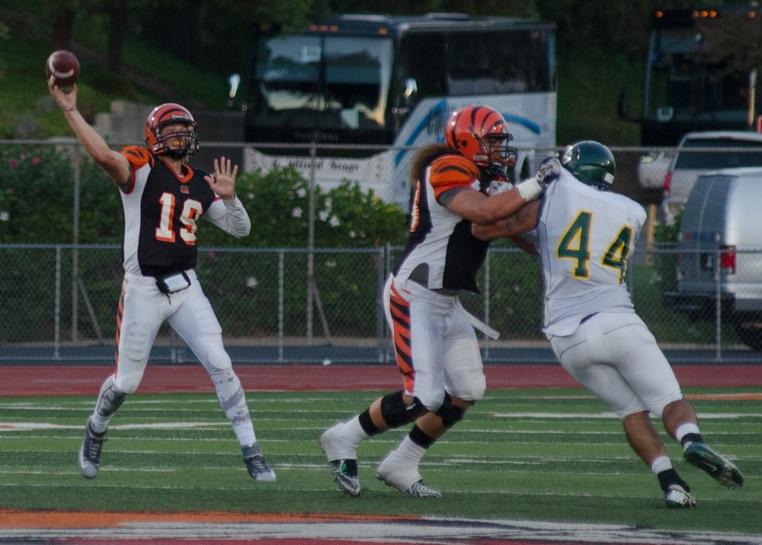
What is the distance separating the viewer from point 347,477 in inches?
345

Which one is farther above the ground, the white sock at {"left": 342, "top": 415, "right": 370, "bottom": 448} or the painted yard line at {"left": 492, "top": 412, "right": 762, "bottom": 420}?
the white sock at {"left": 342, "top": 415, "right": 370, "bottom": 448}

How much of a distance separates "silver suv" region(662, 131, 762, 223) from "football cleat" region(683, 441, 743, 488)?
522 inches

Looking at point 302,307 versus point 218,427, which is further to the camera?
point 302,307

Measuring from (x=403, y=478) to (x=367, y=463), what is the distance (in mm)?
1725

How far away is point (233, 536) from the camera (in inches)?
287

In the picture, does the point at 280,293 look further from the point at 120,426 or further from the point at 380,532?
the point at 380,532

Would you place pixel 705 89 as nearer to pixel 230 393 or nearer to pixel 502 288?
pixel 502 288

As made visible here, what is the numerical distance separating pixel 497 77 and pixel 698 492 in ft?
71.7

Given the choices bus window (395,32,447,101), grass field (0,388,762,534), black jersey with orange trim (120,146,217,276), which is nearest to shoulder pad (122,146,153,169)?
black jersey with orange trim (120,146,217,276)

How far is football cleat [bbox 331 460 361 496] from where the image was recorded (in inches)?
344

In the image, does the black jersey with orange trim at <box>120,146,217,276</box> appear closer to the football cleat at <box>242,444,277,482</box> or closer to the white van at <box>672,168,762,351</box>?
the football cleat at <box>242,444,277,482</box>

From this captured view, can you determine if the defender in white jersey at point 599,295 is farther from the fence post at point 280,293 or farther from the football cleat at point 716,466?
the fence post at point 280,293

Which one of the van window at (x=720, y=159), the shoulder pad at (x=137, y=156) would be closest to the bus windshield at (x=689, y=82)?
the van window at (x=720, y=159)

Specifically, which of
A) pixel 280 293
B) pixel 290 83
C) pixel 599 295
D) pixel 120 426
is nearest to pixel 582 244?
pixel 599 295
